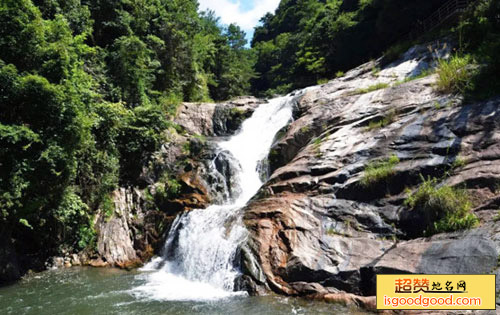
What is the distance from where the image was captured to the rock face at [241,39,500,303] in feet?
20.7

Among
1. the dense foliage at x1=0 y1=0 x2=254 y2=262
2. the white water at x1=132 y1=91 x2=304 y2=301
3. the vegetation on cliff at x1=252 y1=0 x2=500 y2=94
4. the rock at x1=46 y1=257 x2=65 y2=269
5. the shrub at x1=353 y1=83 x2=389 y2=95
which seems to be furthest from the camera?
the shrub at x1=353 y1=83 x2=389 y2=95

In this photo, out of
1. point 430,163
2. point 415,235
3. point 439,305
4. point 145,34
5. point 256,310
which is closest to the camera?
point 439,305

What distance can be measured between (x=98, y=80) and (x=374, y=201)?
45.0ft

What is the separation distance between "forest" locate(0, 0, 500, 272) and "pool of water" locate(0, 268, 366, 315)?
1954 millimetres

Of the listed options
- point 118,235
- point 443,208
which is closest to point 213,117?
point 118,235

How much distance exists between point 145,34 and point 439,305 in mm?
22749

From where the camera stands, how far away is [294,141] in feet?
41.5

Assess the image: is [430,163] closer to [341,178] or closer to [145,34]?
[341,178]

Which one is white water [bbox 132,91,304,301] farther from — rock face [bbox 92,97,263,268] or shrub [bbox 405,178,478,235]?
shrub [bbox 405,178,478,235]

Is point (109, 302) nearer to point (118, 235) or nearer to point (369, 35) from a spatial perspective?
point (118, 235)

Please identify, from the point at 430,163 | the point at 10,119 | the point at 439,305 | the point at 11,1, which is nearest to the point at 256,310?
the point at 439,305

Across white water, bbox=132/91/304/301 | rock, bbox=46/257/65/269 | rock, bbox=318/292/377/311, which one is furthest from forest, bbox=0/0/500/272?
rock, bbox=318/292/377/311

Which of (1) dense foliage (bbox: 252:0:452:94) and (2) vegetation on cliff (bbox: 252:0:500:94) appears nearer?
(2) vegetation on cliff (bbox: 252:0:500:94)

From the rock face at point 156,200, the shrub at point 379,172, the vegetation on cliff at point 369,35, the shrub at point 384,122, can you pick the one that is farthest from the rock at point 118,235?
the vegetation on cliff at point 369,35
